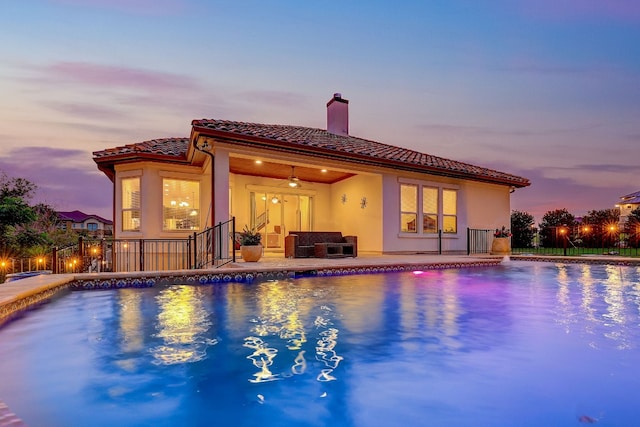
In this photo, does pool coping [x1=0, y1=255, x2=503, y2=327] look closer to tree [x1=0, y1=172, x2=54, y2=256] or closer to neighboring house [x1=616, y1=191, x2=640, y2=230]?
tree [x1=0, y1=172, x2=54, y2=256]

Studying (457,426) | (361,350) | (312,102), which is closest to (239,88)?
(312,102)

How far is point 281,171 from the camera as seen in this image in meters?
12.4

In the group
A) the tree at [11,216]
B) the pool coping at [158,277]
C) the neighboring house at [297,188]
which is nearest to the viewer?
the pool coping at [158,277]

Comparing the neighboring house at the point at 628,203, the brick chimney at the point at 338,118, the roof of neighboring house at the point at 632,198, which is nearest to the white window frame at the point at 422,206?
the brick chimney at the point at 338,118

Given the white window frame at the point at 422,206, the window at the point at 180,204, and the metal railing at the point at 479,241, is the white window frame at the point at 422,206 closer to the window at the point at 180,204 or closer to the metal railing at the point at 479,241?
the metal railing at the point at 479,241

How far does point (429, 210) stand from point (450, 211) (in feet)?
3.41

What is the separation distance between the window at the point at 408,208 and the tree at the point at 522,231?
9130 mm

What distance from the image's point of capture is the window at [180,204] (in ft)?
35.0

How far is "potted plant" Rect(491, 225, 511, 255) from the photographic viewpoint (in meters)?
13.5

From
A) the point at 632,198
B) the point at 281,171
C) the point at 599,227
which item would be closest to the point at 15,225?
the point at 281,171

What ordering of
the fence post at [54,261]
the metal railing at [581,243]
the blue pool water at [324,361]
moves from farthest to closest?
the metal railing at [581,243], the fence post at [54,261], the blue pool water at [324,361]

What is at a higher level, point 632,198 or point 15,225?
point 632,198

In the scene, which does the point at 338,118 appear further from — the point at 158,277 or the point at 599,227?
the point at 599,227

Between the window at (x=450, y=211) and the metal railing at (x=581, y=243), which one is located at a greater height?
the window at (x=450, y=211)
